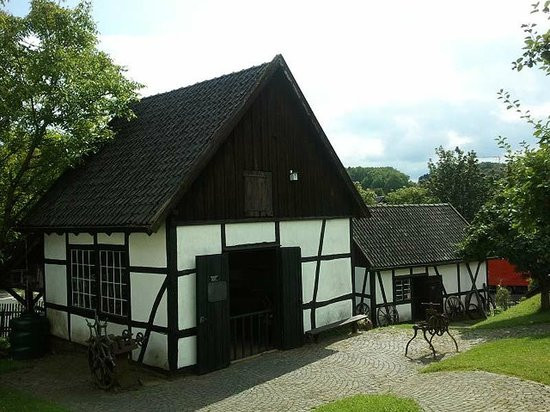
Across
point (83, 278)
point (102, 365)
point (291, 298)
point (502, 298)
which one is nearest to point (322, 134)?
point (291, 298)

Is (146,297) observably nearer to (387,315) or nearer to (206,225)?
(206,225)

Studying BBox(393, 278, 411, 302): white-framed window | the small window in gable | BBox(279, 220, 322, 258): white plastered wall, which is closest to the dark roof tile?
the small window in gable

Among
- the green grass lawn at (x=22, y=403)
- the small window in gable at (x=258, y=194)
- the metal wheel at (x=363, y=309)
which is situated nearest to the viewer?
the green grass lawn at (x=22, y=403)

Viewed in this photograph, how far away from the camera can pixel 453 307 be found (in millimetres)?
23391

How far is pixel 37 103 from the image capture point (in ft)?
48.2

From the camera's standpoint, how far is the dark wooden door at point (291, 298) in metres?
13.5

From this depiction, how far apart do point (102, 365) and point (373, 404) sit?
541 centimetres

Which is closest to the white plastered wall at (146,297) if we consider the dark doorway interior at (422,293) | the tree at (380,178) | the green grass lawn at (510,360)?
the green grass lawn at (510,360)

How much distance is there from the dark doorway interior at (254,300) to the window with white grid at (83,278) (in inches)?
143

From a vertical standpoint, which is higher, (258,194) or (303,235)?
(258,194)

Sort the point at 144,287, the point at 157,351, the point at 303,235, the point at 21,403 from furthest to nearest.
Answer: the point at 303,235 < the point at 144,287 < the point at 157,351 < the point at 21,403

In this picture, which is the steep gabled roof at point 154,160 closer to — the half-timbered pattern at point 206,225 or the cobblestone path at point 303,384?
the half-timbered pattern at point 206,225

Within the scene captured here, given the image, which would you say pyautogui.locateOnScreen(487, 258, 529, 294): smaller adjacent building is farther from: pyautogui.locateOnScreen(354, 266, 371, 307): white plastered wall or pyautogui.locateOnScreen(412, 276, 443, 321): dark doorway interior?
pyautogui.locateOnScreen(354, 266, 371, 307): white plastered wall

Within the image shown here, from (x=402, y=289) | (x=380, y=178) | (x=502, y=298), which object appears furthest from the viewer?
(x=380, y=178)
